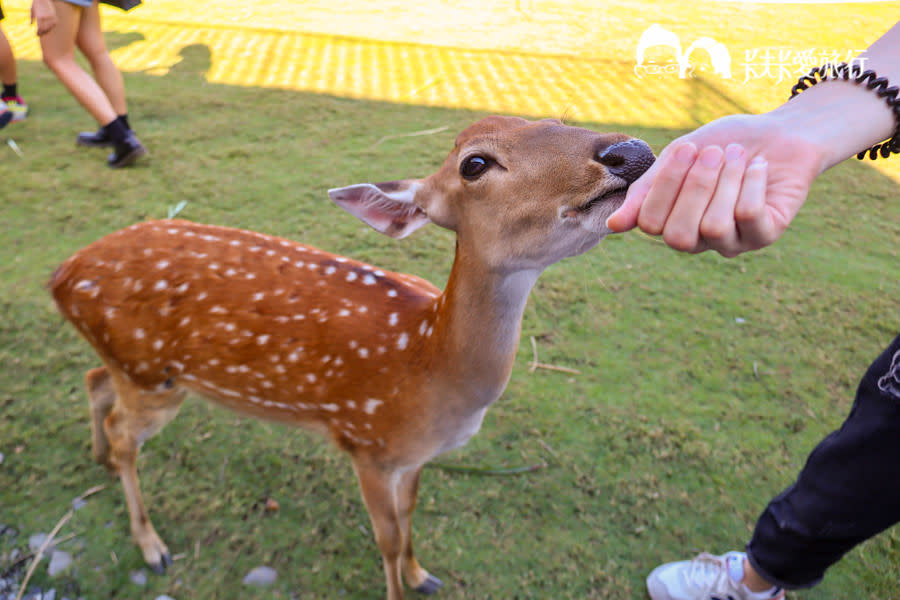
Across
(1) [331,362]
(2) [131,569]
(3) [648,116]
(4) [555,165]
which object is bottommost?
(2) [131,569]

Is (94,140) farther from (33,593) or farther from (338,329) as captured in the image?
(338,329)

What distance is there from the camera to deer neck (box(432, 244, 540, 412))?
5.78ft

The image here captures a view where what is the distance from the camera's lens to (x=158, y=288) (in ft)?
6.91

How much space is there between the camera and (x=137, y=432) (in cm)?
229

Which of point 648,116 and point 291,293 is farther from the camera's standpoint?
point 648,116

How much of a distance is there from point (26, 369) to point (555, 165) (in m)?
2.93

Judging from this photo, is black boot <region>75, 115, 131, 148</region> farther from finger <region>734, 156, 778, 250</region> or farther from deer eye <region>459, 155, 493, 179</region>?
finger <region>734, 156, 778, 250</region>

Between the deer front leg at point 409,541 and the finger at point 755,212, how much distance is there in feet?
5.35

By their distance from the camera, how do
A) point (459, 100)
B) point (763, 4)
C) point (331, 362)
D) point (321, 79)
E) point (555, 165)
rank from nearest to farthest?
1. point (555, 165)
2. point (331, 362)
3. point (459, 100)
4. point (321, 79)
5. point (763, 4)

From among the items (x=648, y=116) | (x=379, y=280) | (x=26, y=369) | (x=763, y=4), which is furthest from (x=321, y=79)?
(x=763, y=4)

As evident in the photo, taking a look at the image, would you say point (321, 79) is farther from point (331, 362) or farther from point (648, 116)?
point (331, 362)

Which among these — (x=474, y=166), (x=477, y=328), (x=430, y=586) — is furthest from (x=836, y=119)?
(x=430, y=586)

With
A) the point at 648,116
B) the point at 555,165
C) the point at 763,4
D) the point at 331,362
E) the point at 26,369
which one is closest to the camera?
the point at 555,165

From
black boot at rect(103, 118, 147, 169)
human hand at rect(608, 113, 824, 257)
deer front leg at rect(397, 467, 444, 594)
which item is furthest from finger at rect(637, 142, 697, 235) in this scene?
black boot at rect(103, 118, 147, 169)
